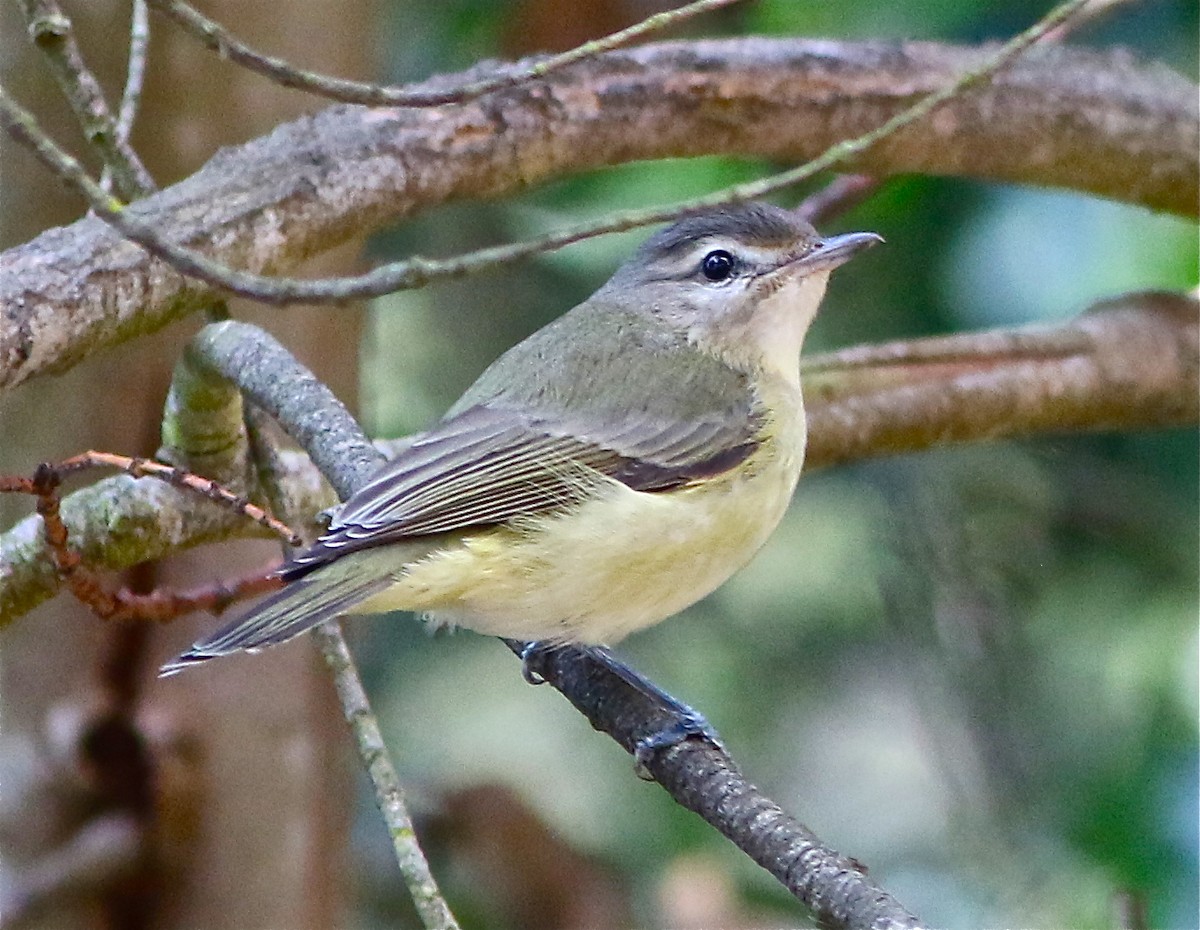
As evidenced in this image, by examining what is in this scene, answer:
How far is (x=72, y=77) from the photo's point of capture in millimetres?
2238

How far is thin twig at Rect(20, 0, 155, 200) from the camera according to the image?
215 centimetres

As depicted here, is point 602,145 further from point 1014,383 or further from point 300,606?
point 300,606

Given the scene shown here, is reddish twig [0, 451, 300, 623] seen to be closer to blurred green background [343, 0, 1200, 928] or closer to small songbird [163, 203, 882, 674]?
small songbird [163, 203, 882, 674]

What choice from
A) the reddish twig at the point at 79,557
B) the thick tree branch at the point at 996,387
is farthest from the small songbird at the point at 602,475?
the thick tree branch at the point at 996,387

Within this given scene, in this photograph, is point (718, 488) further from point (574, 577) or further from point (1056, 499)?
point (1056, 499)

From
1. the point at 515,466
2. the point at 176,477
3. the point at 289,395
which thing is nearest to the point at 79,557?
the point at 176,477

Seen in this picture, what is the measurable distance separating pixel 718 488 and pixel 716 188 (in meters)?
1.62

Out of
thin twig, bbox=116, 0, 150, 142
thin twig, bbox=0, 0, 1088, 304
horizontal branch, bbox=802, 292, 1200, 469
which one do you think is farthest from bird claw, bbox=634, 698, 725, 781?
thin twig, bbox=116, 0, 150, 142

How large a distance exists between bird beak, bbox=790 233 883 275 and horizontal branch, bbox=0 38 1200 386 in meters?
0.48

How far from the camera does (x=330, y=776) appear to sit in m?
3.77

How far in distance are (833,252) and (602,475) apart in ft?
2.46

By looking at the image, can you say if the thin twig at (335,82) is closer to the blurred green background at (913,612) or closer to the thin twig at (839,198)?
the thin twig at (839,198)

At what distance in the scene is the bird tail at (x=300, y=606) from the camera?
2273 mm

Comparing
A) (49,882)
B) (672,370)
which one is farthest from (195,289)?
(49,882)
